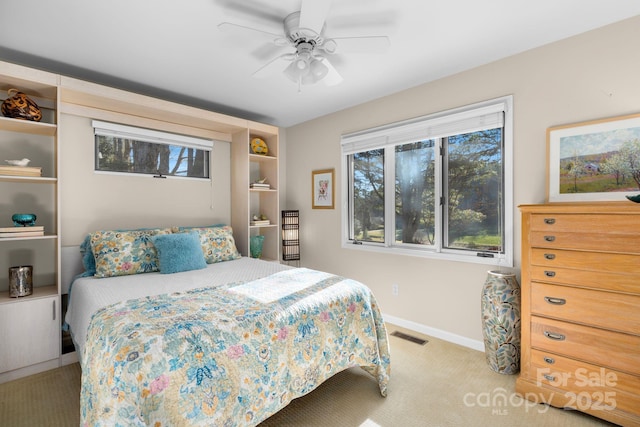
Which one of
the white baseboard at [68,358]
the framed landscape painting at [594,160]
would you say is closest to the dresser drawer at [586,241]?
the framed landscape painting at [594,160]

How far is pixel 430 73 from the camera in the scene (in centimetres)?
283

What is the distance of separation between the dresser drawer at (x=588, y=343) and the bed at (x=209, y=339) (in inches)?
41.1

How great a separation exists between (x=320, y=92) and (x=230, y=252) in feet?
6.58

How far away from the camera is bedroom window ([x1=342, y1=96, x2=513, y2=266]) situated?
8.72ft

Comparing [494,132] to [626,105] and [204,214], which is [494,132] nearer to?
[626,105]

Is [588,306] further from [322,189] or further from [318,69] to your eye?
[322,189]

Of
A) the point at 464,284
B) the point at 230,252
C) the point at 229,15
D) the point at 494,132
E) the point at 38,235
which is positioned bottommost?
the point at 464,284

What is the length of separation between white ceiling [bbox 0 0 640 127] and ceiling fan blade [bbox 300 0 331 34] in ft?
0.66

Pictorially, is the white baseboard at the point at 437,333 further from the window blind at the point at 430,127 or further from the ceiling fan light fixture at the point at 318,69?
the ceiling fan light fixture at the point at 318,69

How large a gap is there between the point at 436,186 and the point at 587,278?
146cm

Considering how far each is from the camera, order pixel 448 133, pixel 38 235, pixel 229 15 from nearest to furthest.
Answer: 1. pixel 229 15
2. pixel 38 235
3. pixel 448 133

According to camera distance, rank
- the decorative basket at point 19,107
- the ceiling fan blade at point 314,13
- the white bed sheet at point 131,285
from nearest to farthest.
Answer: the ceiling fan blade at point 314,13 → the white bed sheet at point 131,285 → the decorative basket at point 19,107

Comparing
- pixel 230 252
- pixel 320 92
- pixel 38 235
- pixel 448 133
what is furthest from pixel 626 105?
pixel 38 235

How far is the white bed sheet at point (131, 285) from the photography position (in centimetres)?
197
